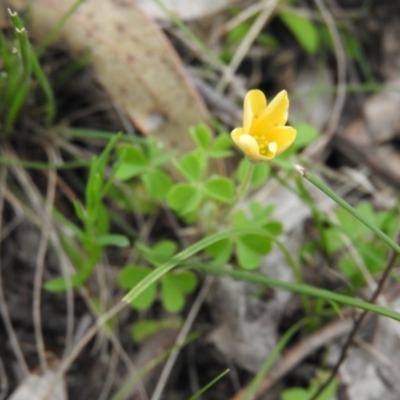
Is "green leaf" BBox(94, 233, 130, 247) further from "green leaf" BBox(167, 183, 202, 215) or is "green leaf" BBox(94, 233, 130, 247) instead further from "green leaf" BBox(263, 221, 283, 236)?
"green leaf" BBox(263, 221, 283, 236)

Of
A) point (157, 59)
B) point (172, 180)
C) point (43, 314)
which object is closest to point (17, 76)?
point (157, 59)

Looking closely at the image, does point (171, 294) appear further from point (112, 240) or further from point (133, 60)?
point (133, 60)

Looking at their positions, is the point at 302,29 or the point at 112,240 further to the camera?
the point at 302,29

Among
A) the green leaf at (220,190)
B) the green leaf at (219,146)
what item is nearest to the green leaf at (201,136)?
the green leaf at (219,146)

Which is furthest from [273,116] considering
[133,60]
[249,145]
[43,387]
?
[43,387]

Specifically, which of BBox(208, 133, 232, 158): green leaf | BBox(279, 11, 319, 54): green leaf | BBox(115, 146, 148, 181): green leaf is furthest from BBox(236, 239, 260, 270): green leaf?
BBox(279, 11, 319, 54): green leaf

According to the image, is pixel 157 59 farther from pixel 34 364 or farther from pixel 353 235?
pixel 34 364
